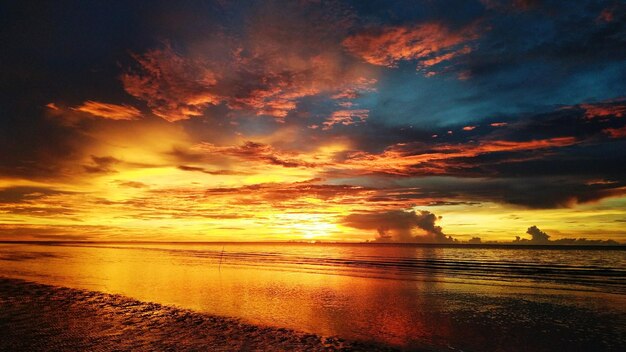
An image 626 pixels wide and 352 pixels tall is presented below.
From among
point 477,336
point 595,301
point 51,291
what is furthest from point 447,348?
point 51,291

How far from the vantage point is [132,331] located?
14.1m

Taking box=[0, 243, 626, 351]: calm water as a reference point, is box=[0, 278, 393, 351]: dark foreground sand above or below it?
above

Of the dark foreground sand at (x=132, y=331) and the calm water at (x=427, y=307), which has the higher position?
the dark foreground sand at (x=132, y=331)

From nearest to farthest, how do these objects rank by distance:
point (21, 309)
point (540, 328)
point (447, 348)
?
point (447, 348) < point (540, 328) < point (21, 309)

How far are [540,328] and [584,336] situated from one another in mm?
1760

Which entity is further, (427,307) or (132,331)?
(427,307)

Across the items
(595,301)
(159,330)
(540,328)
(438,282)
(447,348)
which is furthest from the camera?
(438,282)

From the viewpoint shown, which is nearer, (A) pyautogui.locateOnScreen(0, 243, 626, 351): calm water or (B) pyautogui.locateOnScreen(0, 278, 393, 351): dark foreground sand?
(B) pyautogui.locateOnScreen(0, 278, 393, 351): dark foreground sand

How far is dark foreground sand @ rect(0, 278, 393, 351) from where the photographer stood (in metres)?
12.2

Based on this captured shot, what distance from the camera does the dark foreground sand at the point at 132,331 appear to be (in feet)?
39.9

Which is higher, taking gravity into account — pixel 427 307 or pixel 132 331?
pixel 132 331

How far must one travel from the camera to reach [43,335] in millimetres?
13367

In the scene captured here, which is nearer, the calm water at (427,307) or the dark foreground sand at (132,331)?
the dark foreground sand at (132,331)

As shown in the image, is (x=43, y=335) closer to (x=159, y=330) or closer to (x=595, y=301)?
(x=159, y=330)
